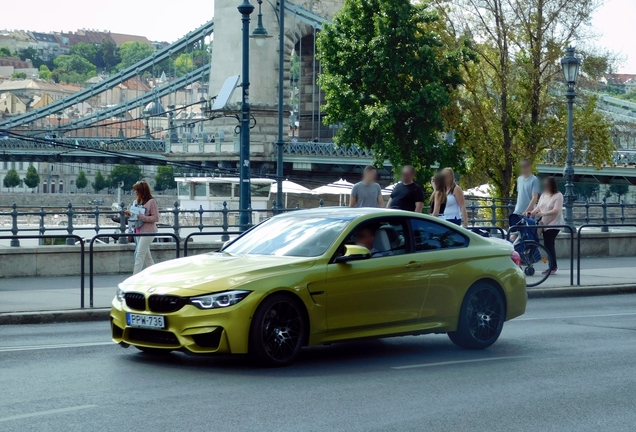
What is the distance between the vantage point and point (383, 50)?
1667 inches

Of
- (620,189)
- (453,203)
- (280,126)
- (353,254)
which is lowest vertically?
(353,254)

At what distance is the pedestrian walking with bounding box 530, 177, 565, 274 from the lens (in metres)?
18.8

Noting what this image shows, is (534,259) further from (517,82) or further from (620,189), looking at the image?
(620,189)

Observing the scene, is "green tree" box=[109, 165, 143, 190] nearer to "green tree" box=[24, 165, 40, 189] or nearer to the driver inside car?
"green tree" box=[24, 165, 40, 189]

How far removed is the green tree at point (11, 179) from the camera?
474 ft

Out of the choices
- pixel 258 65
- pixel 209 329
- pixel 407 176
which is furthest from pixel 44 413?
pixel 258 65

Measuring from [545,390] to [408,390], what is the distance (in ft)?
3.35

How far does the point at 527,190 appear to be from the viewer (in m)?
19.0

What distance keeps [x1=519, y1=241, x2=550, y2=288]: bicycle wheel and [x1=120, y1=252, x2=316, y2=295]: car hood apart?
29.8ft

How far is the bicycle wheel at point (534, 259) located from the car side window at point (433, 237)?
7513mm

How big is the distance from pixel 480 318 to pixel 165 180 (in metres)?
127

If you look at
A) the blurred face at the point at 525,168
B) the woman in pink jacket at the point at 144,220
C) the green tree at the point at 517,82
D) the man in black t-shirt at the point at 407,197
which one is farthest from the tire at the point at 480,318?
the green tree at the point at 517,82

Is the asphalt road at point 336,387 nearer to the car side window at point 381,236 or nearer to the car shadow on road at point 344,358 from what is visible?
the car shadow on road at point 344,358

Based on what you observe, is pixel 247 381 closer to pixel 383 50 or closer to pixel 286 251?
pixel 286 251
